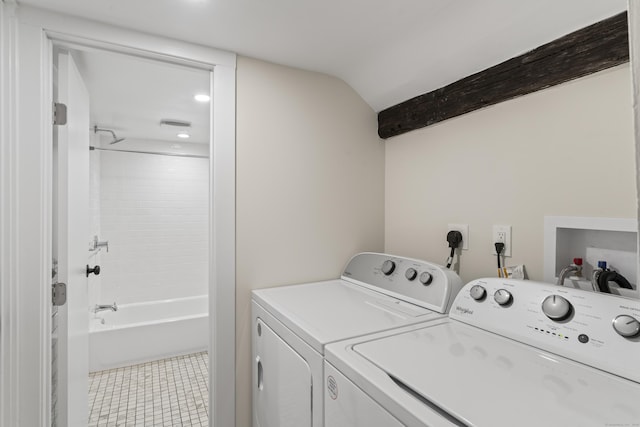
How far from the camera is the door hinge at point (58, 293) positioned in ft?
4.33

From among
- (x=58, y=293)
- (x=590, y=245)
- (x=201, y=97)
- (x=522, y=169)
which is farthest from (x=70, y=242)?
(x=590, y=245)

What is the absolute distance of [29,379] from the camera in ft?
4.00

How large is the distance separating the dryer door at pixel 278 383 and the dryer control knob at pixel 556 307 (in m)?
0.74

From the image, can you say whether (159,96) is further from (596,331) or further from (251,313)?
(596,331)

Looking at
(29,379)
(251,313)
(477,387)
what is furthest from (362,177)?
(29,379)

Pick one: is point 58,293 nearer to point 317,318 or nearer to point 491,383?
point 317,318

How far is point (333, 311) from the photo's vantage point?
1.26 meters

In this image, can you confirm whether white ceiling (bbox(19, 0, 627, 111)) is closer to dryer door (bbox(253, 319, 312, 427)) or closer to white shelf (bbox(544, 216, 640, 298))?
white shelf (bbox(544, 216, 640, 298))

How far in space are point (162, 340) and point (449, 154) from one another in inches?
114

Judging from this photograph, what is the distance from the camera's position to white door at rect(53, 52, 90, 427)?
4.40 ft

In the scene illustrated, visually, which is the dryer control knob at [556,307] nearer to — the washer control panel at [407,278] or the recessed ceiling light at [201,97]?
the washer control panel at [407,278]

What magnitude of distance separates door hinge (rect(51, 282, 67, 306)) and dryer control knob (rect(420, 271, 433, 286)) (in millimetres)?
1516

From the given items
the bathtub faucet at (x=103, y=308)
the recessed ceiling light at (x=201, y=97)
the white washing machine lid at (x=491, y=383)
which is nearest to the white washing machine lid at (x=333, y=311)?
the white washing machine lid at (x=491, y=383)

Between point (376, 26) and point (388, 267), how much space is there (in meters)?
1.09
